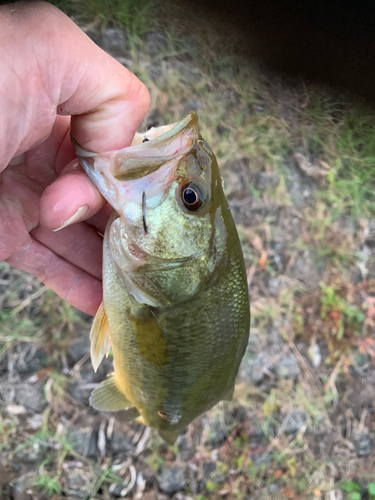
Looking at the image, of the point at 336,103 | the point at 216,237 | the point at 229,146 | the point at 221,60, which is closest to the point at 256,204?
the point at 229,146

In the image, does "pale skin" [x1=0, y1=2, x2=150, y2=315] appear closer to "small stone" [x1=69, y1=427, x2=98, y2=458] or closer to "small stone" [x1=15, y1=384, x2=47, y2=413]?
"small stone" [x1=15, y1=384, x2=47, y2=413]

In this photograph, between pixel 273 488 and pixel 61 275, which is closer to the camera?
pixel 61 275

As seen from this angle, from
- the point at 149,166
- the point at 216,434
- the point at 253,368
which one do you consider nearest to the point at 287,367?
the point at 253,368

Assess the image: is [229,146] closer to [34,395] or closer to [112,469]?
[34,395]

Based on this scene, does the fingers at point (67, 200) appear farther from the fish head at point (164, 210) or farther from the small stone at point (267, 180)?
the small stone at point (267, 180)

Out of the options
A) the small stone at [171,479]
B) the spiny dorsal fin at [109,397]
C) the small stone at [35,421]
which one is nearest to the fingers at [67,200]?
the spiny dorsal fin at [109,397]

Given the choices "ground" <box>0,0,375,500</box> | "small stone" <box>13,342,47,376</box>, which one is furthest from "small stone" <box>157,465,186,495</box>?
"small stone" <box>13,342,47,376</box>

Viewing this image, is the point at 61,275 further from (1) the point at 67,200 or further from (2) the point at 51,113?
(2) the point at 51,113
